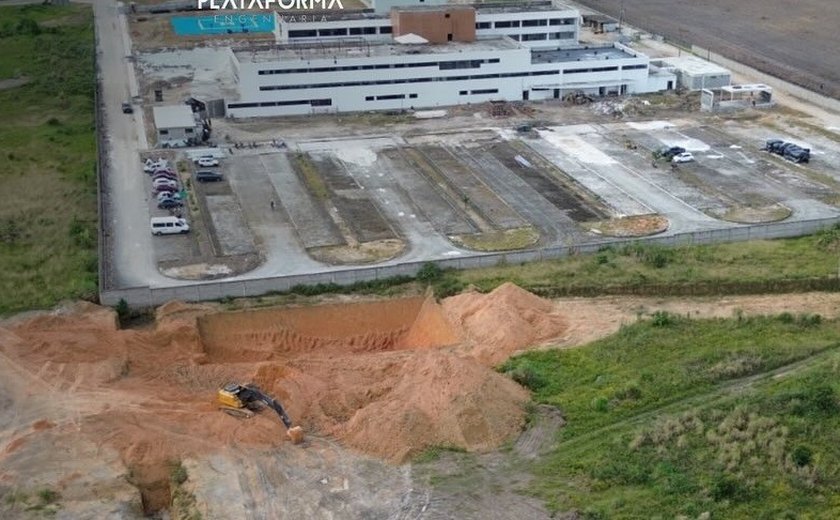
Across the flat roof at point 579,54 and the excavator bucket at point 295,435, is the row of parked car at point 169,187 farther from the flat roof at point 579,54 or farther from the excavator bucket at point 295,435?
the flat roof at point 579,54

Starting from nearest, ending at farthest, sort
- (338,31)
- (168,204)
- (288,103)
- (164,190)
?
(168,204) → (164,190) → (288,103) → (338,31)

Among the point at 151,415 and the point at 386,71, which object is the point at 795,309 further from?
the point at 386,71

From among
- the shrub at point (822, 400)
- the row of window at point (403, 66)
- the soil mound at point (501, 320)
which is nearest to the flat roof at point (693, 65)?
the row of window at point (403, 66)

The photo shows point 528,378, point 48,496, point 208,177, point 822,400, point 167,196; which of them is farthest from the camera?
point 208,177

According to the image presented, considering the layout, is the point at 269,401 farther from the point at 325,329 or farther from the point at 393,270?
the point at 393,270

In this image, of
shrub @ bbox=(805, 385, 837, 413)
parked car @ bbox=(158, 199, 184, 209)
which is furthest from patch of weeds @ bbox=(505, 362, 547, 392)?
parked car @ bbox=(158, 199, 184, 209)

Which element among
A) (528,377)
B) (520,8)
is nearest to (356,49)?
(520,8)

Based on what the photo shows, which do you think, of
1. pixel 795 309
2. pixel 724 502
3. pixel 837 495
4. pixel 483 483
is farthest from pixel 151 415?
pixel 795 309

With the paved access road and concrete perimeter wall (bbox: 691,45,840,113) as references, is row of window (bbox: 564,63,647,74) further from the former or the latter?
the paved access road
